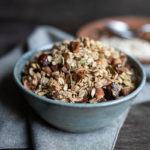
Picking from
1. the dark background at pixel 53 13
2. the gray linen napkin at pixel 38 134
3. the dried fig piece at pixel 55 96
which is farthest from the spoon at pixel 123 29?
the dried fig piece at pixel 55 96

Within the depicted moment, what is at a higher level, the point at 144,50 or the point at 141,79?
the point at 141,79

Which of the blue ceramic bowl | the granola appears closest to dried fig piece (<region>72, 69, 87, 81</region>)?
the granola

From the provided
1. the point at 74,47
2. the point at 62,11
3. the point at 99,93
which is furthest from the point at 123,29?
the point at 99,93

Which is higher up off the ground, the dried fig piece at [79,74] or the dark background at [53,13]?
the dried fig piece at [79,74]

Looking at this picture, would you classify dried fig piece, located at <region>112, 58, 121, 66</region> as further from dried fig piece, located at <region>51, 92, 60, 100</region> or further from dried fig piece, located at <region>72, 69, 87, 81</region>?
dried fig piece, located at <region>51, 92, 60, 100</region>

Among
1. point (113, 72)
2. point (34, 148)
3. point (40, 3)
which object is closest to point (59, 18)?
point (40, 3)

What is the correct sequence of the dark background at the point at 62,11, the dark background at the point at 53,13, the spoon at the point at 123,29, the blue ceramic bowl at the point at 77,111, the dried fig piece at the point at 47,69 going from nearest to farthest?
the blue ceramic bowl at the point at 77,111 → the dried fig piece at the point at 47,69 → the spoon at the point at 123,29 → the dark background at the point at 53,13 → the dark background at the point at 62,11

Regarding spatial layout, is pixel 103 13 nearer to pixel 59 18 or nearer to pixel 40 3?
pixel 59 18

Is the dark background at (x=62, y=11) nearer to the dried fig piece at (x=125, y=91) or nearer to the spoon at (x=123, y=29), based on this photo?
the spoon at (x=123, y=29)
